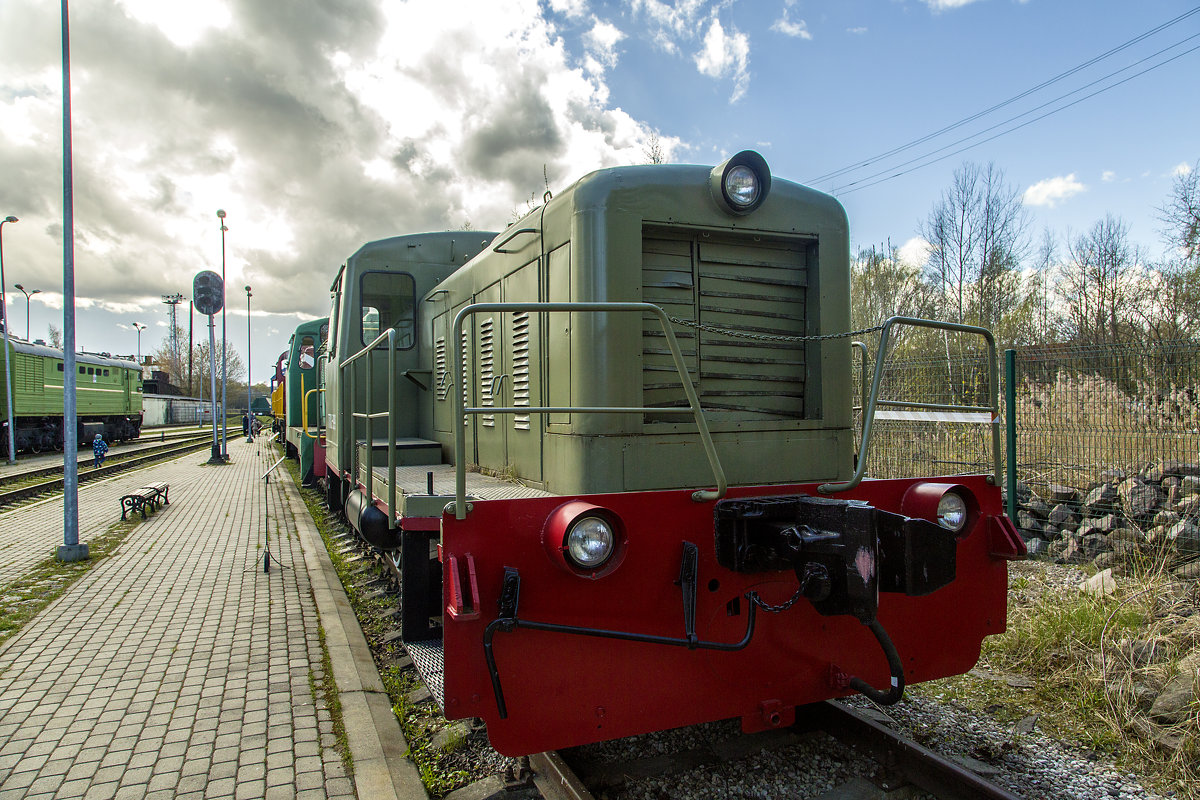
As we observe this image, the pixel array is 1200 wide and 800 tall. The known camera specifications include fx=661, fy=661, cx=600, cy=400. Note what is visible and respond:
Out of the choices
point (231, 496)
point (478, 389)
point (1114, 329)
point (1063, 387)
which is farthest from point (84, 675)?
point (1114, 329)

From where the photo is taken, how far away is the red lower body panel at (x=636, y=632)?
224cm

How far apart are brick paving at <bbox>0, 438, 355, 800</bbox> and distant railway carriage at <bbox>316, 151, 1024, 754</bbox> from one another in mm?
768

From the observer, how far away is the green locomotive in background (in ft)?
64.4

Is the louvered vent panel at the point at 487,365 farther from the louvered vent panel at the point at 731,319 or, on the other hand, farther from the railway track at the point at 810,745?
the railway track at the point at 810,745

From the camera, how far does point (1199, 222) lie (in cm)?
1326

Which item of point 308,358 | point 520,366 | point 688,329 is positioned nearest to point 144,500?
point 308,358

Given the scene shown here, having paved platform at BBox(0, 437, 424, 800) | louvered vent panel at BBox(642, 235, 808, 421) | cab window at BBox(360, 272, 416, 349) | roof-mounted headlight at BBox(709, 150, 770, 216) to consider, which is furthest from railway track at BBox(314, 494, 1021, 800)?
cab window at BBox(360, 272, 416, 349)

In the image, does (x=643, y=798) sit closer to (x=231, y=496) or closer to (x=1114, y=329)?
(x=231, y=496)

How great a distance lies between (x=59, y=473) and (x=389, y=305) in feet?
44.6

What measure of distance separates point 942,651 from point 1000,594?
39cm

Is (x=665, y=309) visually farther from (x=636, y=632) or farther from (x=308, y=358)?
(x=308, y=358)

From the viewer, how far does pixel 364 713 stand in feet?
11.0

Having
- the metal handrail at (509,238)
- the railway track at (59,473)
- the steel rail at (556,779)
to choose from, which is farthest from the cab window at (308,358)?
the steel rail at (556,779)

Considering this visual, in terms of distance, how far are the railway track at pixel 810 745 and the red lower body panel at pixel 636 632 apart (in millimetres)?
247
